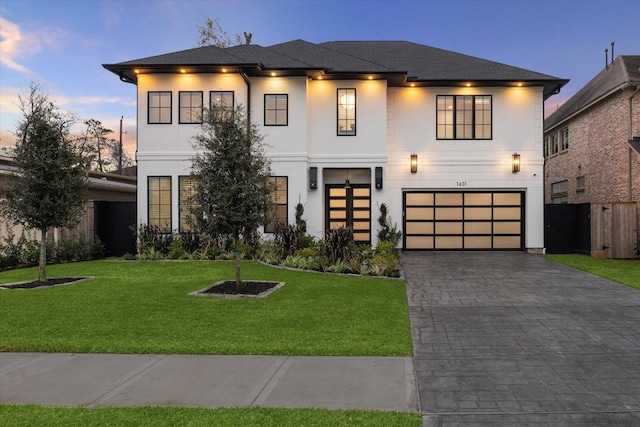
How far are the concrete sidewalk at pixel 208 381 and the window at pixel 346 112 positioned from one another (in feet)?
37.3

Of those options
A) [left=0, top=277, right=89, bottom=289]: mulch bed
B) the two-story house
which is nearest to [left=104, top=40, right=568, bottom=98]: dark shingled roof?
the two-story house

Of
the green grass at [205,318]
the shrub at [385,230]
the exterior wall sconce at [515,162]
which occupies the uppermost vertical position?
the exterior wall sconce at [515,162]

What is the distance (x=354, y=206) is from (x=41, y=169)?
9834mm

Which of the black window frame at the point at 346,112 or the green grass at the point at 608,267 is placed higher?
the black window frame at the point at 346,112

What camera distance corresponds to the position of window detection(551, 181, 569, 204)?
21000 millimetres

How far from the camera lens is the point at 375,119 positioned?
14742 mm

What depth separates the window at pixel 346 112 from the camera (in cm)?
1479

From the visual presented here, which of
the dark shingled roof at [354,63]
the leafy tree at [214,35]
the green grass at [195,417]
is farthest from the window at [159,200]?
the leafy tree at [214,35]

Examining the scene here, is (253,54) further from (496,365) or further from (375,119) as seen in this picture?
(496,365)

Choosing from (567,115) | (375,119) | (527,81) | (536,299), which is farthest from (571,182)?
(536,299)

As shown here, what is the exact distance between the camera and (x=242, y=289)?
8203 millimetres

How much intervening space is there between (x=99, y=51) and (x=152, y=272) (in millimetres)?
13235

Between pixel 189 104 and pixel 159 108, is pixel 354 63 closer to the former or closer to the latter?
pixel 189 104

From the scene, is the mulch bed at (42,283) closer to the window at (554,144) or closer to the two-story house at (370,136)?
the two-story house at (370,136)
